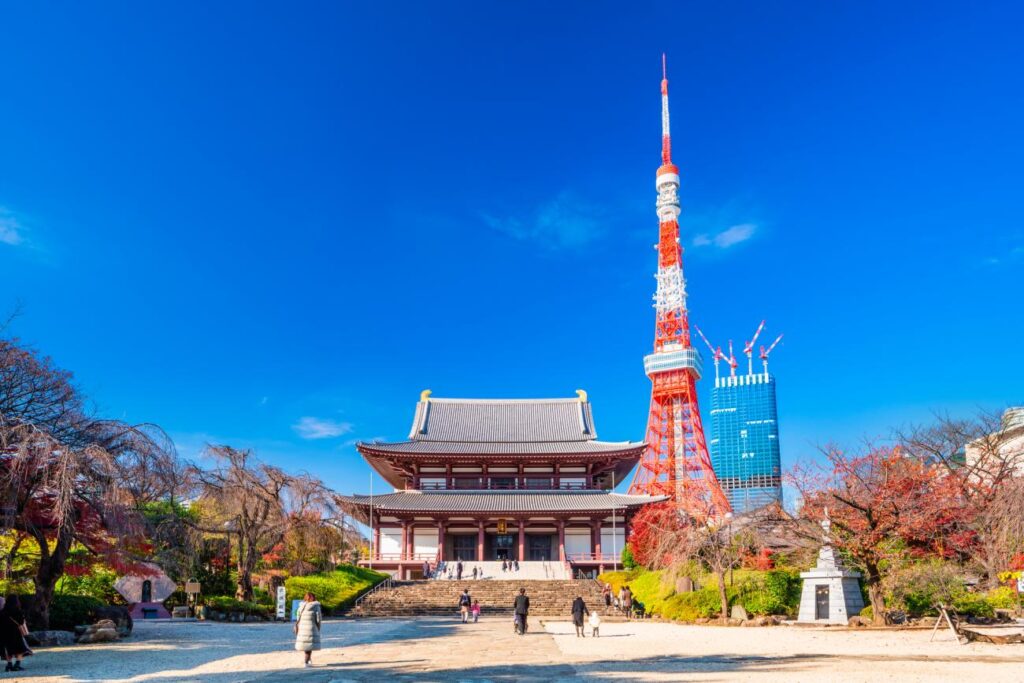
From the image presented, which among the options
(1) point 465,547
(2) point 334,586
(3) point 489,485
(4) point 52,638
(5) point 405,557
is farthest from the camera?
(3) point 489,485

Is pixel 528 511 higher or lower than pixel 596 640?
higher

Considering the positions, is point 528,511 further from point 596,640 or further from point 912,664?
point 912,664

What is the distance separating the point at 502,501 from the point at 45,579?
2913 centimetres

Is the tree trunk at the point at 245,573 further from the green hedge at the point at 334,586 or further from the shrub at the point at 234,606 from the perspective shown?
the green hedge at the point at 334,586

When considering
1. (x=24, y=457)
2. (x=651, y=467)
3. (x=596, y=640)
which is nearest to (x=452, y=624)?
(x=596, y=640)

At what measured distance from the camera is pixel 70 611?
19.3m

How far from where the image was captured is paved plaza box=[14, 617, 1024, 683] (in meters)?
12.9

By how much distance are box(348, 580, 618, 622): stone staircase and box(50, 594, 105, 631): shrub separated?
1399 centimetres

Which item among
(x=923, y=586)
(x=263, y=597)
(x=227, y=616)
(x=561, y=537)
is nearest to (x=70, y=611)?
(x=227, y=616)

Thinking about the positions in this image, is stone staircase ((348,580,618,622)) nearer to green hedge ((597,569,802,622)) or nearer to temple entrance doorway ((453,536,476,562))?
green hedge ((597,569,802,622))

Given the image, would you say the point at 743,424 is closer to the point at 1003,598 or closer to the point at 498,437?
the point at 498,437

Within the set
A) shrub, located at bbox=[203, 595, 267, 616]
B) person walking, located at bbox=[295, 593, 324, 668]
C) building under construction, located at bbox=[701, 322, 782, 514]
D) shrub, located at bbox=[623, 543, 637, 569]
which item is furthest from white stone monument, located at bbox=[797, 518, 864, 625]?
building under construction, located at bbox=[701, 322, 782, 514]

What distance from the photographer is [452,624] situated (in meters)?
27.0

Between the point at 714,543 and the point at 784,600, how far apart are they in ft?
10.2
